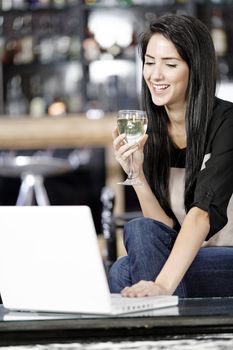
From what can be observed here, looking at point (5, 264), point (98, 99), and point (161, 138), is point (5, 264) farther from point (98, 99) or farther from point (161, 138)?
point (98, 99)

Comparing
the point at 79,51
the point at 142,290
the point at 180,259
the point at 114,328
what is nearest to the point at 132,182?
the point at 180,259

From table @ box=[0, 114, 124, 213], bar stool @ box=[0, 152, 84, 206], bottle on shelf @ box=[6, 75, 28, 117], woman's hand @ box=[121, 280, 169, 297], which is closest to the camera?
woman's hand @ box=[121, 280, 169, 297]

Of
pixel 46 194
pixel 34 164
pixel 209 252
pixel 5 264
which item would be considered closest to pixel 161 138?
pixel 209 252

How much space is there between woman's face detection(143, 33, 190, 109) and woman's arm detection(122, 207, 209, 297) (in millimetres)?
371

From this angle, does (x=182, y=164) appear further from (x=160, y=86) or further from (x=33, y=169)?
(x=33, y=169)

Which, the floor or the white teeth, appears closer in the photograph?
the floor

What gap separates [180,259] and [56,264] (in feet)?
1.37

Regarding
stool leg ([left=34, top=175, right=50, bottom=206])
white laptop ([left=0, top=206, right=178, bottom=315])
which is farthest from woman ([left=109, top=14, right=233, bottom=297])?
stool leg ([left=34, top=175, right=50, bottom=206])

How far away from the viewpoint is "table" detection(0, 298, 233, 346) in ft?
5.50

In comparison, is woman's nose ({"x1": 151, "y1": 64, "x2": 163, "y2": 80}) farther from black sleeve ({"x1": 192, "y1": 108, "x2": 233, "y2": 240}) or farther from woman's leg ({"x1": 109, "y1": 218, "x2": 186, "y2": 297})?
woman's leg ({"x1": 109, "y1": 218, "x2": 186, "y2": 297})

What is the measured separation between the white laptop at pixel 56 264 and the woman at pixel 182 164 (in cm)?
42

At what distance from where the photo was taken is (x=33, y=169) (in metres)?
6.10

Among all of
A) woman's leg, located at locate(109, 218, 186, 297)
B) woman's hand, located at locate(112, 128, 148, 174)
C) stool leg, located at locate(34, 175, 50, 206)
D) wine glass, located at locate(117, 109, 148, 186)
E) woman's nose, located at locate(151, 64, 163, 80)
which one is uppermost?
woman's nose, located at locate(151, 64, 163, 80)

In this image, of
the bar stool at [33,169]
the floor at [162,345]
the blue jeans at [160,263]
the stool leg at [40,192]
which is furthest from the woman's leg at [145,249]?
the stool leg at [40,192]
